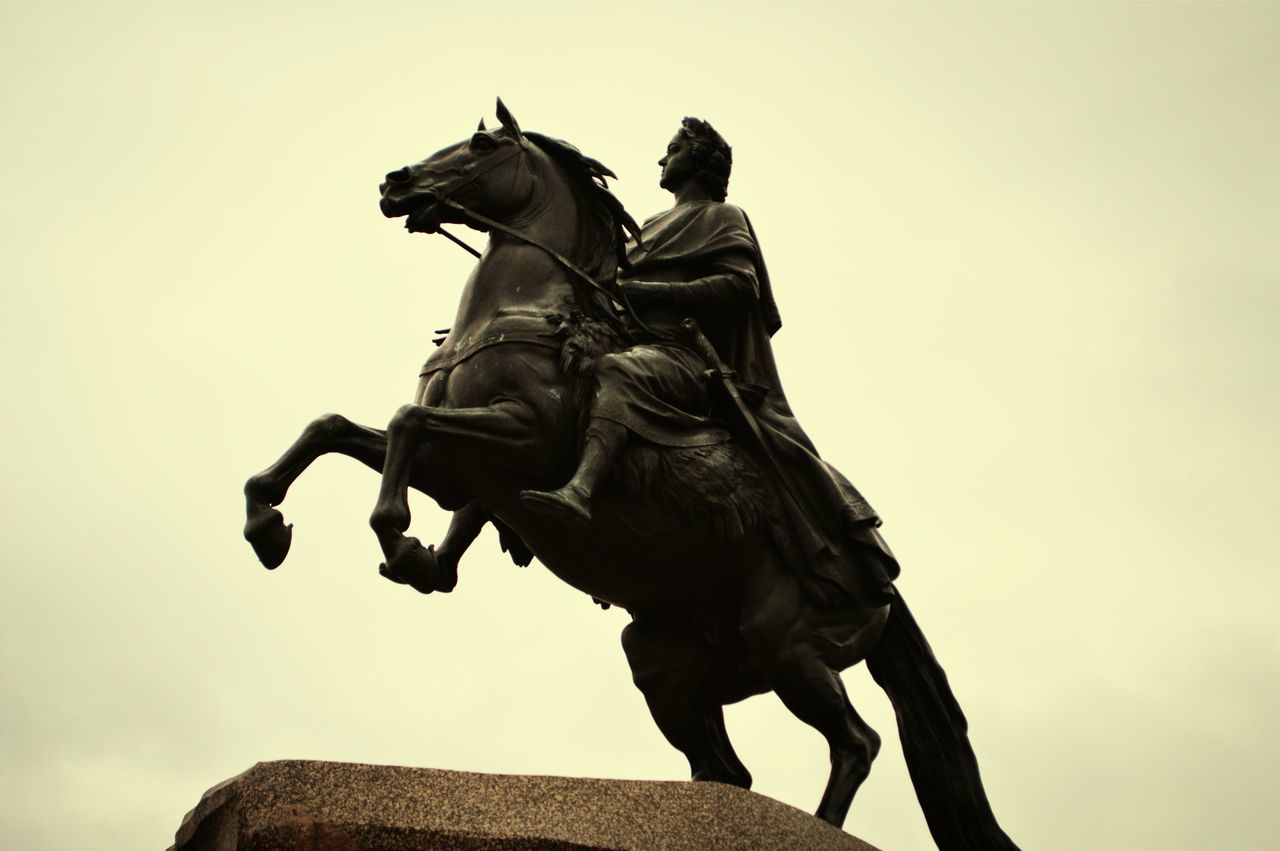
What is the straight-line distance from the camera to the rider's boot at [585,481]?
287 inches

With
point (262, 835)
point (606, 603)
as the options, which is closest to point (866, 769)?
point (606, 603)

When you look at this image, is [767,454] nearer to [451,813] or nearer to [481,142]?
[481,142]

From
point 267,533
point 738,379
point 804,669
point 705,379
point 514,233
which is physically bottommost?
point 804,669

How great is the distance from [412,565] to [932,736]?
119 inches

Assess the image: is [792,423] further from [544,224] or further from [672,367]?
[544,224]

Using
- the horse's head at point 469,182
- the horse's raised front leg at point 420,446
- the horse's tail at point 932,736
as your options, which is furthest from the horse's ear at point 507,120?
the horse's tail at point 932,736

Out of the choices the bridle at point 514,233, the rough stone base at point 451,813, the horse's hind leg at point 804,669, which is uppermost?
the bridle at point 514,233

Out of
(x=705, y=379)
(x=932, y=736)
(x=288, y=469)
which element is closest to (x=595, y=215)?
(x=705, y=379)

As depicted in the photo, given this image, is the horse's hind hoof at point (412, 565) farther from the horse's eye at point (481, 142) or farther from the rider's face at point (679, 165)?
the rider's face at point (679, 165)

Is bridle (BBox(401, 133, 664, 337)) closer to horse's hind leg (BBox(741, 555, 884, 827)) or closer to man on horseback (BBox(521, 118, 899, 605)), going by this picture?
man on horseback (BBox(521, 118, 899, 605))

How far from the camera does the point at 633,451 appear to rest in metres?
7.92

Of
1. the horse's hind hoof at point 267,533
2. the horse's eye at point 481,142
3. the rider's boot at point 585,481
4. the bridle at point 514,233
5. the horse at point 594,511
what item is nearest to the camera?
the rider's boot at point 585,481

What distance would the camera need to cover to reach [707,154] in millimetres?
9297

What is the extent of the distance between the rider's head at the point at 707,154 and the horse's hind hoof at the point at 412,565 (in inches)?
108
